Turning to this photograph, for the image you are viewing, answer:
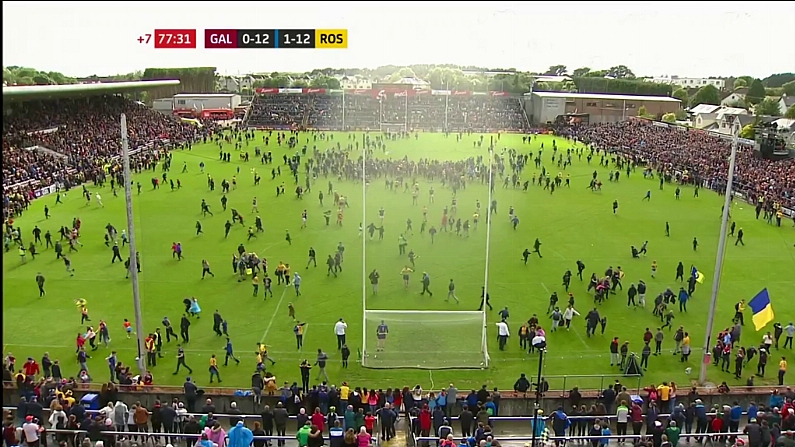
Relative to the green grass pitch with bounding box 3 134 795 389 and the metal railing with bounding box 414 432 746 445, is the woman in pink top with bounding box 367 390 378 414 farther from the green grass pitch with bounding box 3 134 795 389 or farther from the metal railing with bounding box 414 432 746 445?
the green grass pitch with bounding box 3 134 795 389

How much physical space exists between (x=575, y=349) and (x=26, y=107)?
45.1 metres

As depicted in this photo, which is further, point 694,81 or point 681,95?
point 694,81

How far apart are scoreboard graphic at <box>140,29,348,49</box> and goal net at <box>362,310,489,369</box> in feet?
31.4

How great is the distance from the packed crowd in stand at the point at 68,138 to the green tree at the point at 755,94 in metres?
80.1

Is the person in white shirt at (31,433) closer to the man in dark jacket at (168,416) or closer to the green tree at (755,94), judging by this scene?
the man in dark jacket at (168,416)

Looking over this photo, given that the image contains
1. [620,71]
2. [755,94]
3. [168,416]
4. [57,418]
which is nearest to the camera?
[57,418]

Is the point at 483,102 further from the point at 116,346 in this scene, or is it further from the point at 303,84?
the point at 116,346

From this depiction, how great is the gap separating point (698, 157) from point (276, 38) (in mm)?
37709

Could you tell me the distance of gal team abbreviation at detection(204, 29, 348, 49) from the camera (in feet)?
70.8

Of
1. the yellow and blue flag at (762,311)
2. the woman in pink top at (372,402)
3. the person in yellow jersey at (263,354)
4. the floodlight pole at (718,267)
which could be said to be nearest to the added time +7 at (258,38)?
the person in yellow jersey at (263,354)

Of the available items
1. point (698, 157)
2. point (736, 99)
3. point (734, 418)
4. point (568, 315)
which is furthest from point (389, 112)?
point (734, 418)

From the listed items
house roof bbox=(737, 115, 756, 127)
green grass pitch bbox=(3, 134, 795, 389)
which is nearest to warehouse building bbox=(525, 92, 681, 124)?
house roof bbox=(737, 115, 756, 127)

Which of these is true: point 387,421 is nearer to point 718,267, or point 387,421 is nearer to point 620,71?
Answer: point 718,267

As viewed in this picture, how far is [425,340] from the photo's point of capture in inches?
669
